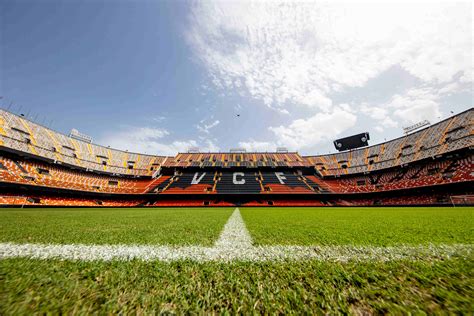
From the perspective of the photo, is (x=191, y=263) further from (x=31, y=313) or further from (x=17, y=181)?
Result: (x=17, y=181)

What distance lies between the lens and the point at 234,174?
27.4 m

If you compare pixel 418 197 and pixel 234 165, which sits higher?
pixel 234 165

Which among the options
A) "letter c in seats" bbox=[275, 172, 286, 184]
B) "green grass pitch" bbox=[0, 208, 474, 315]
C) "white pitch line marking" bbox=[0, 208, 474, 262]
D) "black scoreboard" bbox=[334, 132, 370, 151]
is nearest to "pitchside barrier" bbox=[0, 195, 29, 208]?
"white pitch line marking" bbox=[0, 208, 474, 262]

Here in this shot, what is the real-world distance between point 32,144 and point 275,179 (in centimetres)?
2838

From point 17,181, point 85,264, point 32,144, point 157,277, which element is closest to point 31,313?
point 157,277

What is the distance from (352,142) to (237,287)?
113 ft

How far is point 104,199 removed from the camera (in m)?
20.5

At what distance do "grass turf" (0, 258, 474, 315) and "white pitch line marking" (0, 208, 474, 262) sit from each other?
0.12 m

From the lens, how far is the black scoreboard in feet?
92.3

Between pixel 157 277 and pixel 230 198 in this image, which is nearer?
pixel 157 277

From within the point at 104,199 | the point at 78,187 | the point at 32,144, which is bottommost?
the point at 104,199

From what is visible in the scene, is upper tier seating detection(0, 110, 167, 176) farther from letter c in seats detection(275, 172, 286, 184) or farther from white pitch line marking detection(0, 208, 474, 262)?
white pitch line marking detection(0, 208, 474, 262)

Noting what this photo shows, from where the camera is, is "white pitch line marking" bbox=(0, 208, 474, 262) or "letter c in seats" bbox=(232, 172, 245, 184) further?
"letter c in seats" bbox=(232, 172, 245, 184)

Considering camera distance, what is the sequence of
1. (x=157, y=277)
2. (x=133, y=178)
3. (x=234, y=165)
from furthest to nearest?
(x=234, y=165) < (x=133, y=178) < (x=157, y=277)
